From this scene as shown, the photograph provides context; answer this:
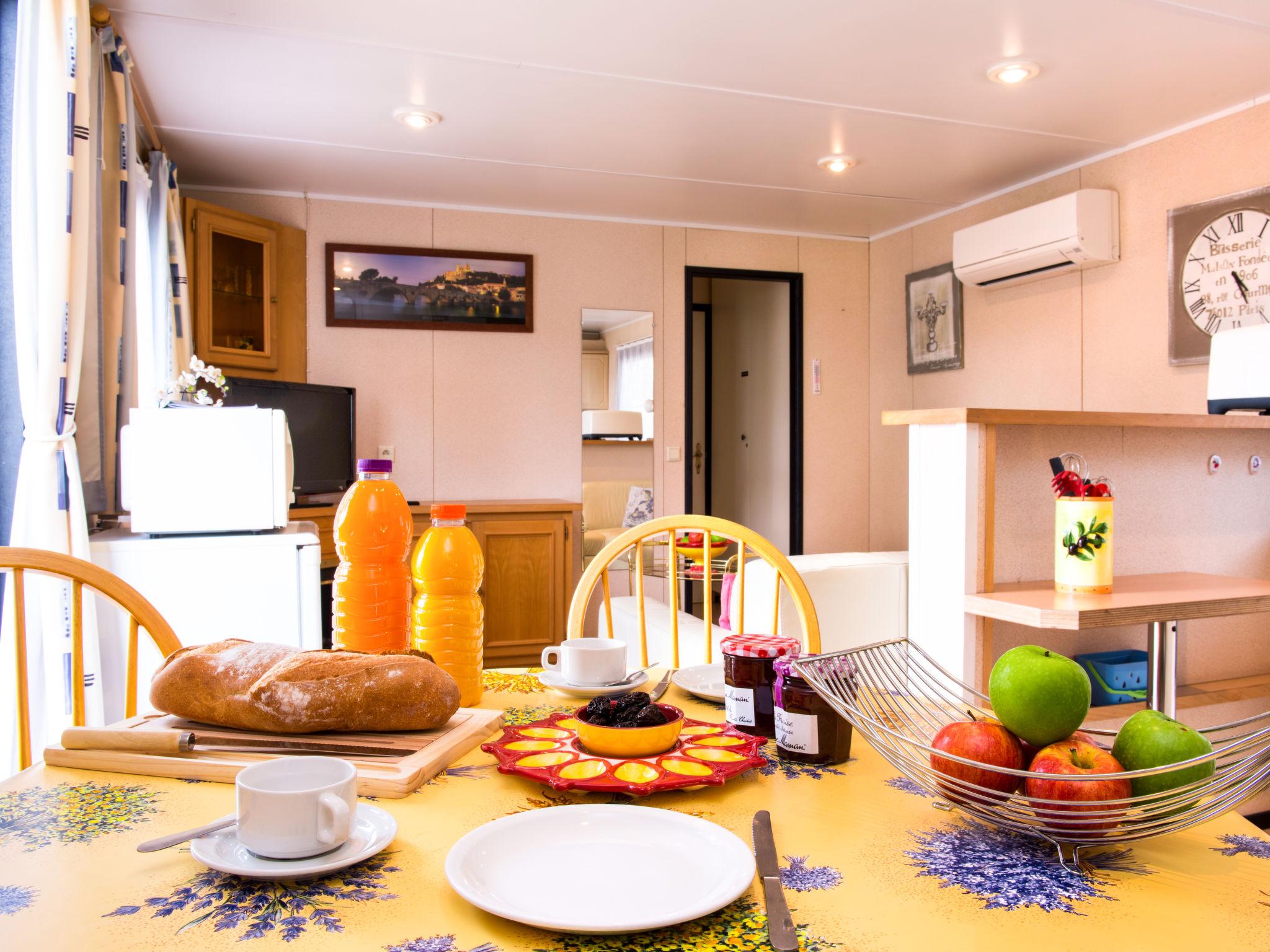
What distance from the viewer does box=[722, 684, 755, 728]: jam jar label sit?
101 centimetres

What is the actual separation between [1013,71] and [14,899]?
3403mm

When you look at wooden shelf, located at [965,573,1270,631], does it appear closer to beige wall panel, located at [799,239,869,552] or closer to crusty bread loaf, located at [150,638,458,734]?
crusty bread loaf, located at [150,638,458,734]

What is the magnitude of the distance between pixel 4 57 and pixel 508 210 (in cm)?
291

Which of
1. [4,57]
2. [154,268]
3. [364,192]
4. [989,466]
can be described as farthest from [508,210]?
[989,466]

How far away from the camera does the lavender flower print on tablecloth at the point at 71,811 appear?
2.43ft

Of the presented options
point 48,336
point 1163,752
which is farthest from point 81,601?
point 1163,752

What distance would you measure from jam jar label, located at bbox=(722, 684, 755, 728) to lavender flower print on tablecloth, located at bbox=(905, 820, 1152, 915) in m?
0.28

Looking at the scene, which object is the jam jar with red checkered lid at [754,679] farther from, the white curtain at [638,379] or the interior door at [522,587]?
the white curtain at [638,379]

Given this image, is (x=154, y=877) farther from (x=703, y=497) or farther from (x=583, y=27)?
(x=703, y=497)

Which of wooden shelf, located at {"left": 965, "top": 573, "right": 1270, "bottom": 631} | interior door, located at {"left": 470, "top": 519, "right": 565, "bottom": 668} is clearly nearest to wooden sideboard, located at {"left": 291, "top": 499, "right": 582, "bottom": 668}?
interior door, located at {"left": 470, "top": 519, "right": 565, "bottom": 668}

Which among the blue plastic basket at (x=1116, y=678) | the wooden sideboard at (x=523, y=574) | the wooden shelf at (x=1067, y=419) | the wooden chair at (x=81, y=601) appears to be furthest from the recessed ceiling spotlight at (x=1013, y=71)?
the wooden chair at (x=81, y=601)

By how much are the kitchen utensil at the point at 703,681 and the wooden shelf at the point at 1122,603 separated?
1.13m

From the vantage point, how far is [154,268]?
3541 millimetres

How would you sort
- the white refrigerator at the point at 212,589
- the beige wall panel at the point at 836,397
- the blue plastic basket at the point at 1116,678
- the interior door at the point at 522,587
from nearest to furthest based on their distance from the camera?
the white refrigerator at the point at 212,589 < the blue plastic basket at the point at 1116,678 < the interior door at the point at 522,587 < the beige wall panel at the point at 836,397
